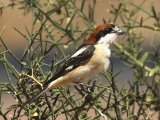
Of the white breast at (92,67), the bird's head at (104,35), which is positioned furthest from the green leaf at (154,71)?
the bird's head at (104,35)

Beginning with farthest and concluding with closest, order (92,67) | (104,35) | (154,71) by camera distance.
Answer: (104,35)
(92,67)
(154,71)

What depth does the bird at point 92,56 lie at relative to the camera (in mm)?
3784

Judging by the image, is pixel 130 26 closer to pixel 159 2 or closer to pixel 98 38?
pixel 98 38

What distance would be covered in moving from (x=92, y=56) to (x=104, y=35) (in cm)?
16

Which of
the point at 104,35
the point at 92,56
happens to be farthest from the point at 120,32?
the point at 92,56

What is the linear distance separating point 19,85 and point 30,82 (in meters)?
0.07

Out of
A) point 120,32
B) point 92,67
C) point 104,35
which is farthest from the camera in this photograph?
point 104,35

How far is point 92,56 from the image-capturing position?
4.07m

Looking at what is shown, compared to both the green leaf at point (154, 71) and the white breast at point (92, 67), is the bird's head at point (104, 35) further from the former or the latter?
the green leaf at point (154, 71)

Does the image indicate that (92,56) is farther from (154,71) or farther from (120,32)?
(154,71)

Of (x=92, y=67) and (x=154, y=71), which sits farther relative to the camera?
(x=92, y=67)

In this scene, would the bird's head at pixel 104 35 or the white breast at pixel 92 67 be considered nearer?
the white breast at pixel 92 67

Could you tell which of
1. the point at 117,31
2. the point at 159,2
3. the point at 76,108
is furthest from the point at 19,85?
the point at 159,2

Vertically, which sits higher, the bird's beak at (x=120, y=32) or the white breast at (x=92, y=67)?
the bird's beak at (x=120, y=32)
